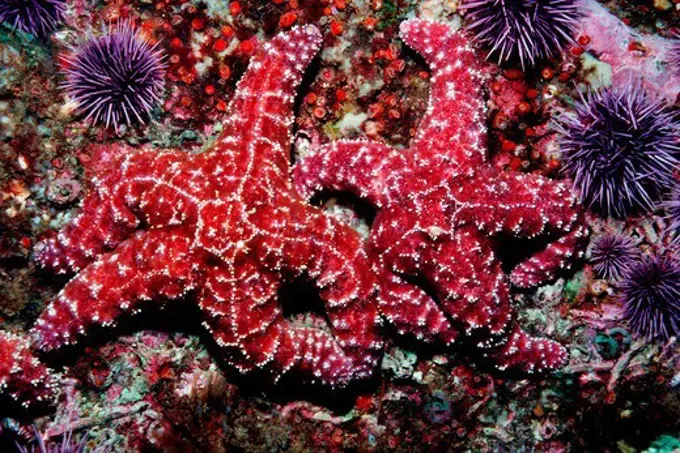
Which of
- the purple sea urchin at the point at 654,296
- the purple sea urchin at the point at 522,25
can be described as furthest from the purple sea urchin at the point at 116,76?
the purple sea urchin at the point at 654,296

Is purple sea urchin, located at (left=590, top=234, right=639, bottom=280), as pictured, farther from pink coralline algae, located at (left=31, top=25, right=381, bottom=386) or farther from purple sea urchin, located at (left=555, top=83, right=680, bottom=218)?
pink coralline algae, located at (left=31, top=25, right=381, bottom=386)

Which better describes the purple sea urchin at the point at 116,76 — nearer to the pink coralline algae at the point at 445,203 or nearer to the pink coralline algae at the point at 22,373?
the pink coralline algae at the point at 445,203

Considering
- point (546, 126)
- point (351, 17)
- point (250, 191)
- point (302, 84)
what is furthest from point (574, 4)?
point (250, 191)

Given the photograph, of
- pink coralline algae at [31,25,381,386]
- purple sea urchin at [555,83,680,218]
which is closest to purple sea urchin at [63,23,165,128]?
pink coralline algae at [31,25,381,386]

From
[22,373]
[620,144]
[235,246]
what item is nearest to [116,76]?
[235,246]

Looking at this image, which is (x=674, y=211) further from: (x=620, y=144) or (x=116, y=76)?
(x=116, y=76)

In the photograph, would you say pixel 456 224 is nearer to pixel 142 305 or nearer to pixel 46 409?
pixel 142 305
